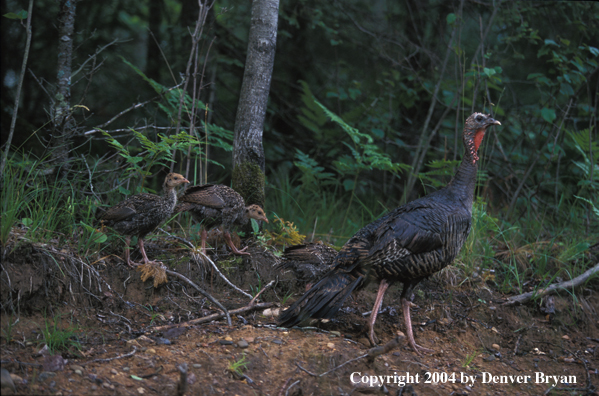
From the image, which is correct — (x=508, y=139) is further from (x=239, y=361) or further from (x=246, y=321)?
(x=239, y=361)

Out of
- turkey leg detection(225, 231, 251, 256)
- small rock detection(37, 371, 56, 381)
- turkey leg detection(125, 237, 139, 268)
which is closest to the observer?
small rock detection(37, 371, 56, 381)

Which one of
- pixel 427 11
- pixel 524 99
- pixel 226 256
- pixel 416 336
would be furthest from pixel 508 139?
pixel 226 256

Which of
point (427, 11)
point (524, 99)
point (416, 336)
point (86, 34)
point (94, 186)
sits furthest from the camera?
point (524, 99)

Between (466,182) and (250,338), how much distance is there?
2665 mm

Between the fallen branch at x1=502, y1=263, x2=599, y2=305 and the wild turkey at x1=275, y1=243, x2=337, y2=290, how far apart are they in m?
2.19

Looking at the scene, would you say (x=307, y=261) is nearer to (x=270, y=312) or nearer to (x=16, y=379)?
(x=270, y=312)

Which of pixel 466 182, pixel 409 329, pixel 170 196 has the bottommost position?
pixel 409 329

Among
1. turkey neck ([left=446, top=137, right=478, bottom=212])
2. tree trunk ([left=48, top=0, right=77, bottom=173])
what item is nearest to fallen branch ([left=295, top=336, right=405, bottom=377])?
turkey neck ([left=446, top=137, right=478, bottom=212])

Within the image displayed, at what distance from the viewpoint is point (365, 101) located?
791cm

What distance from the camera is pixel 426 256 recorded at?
4.39 meters

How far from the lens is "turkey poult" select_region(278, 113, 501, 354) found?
13.9 ft

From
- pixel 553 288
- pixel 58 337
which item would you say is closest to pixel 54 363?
pixel 58 337

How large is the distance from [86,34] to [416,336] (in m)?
6.25

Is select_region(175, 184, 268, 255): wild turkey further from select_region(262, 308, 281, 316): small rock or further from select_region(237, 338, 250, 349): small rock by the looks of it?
select_region(237, 338, 250, 349): small rock
